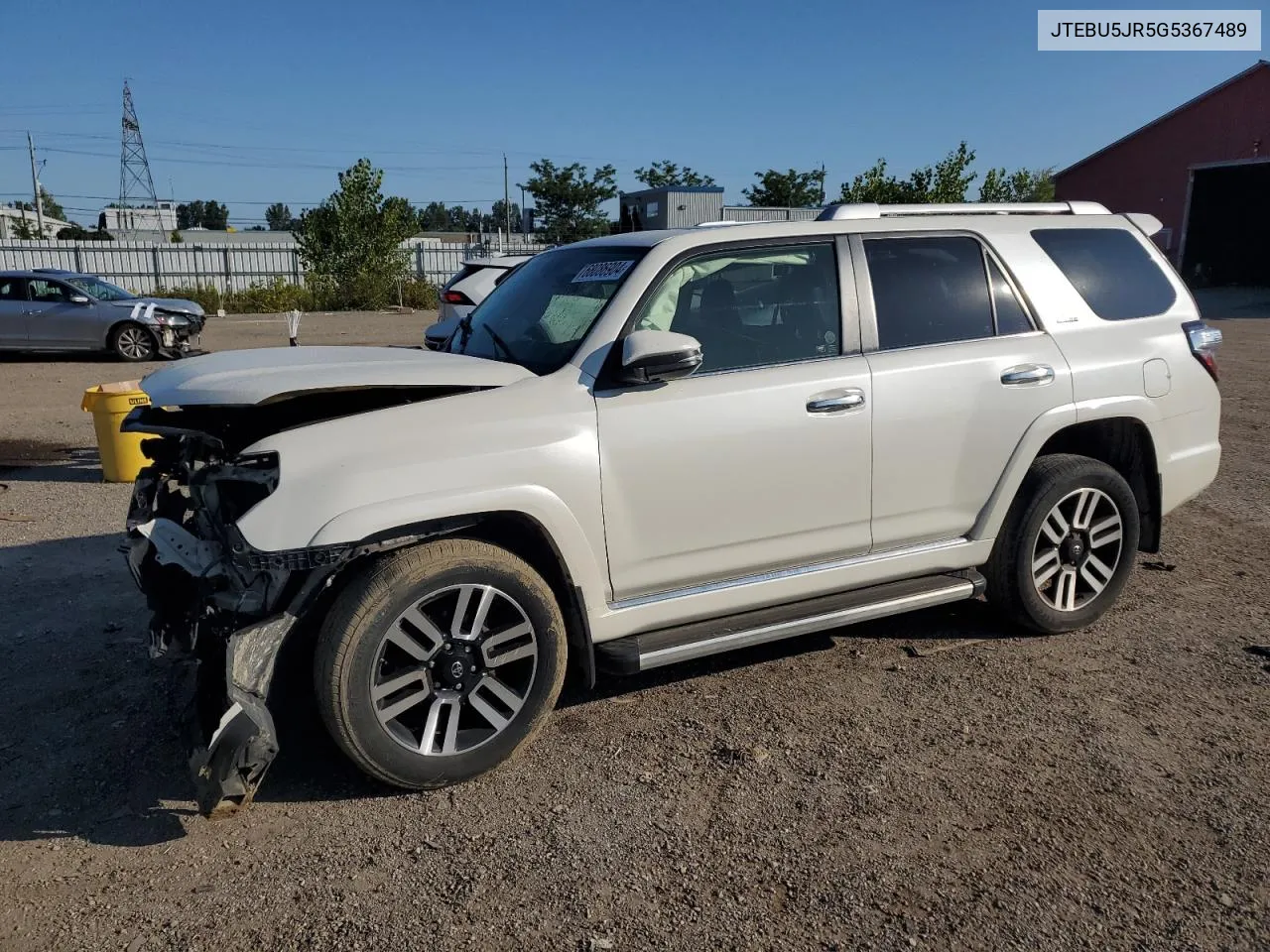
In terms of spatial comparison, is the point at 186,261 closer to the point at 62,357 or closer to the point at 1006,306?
the point at 62,357

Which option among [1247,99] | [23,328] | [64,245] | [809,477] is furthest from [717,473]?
[64,245]

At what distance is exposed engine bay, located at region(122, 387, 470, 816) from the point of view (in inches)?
118

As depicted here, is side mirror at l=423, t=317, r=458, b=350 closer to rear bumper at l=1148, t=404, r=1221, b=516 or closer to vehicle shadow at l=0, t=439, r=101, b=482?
vehicle shadow at l=0, t=439, r=101, b=482

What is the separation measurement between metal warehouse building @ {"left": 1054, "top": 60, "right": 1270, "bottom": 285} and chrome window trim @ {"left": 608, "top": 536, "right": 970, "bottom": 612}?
108 feet

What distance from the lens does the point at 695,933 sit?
2615 millimetres

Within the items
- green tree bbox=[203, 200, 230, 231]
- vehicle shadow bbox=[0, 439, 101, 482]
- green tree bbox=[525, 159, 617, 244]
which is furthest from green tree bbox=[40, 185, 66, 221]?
vehicle shadow bbox=[0, 439, 101, 482]

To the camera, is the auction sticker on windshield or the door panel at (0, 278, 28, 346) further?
the door panel at (0, 278, 28, 346)


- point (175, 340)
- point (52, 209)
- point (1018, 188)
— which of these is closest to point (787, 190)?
point (1018, 188)

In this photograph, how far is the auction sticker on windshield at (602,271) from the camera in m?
3.90

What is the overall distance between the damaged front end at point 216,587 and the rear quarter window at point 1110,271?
3.60 meters

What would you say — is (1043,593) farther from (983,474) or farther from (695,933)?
(695,933)

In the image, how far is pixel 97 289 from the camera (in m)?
17.2

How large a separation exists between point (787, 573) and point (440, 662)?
4.76ft

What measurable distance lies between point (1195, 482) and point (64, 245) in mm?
42593
